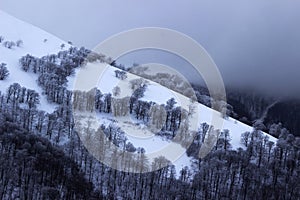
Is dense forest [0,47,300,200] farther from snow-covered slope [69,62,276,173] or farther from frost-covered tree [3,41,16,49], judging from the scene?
frost-covered tree [3,41,16,49]

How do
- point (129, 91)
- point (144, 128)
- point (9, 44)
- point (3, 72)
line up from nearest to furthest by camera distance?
point (144, 128)
point (3, 72)
point (129, 91)
point (9, 44)

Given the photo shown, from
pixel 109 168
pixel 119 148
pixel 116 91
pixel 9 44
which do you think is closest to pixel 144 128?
pixel 119 148

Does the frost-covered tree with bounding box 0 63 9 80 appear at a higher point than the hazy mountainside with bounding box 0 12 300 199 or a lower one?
higher

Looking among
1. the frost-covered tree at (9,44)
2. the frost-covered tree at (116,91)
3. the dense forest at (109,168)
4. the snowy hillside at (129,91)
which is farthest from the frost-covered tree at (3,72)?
the frost-covered tree at (116,91)

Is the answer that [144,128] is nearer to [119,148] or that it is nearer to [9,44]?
[119,148]

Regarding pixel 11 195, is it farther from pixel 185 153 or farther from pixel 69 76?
pixel 69 76

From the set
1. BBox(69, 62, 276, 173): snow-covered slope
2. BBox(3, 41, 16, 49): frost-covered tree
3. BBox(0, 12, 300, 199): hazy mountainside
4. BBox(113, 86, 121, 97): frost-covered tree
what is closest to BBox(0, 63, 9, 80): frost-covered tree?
BBox(0, 12, 300, 199): hazy mountainside

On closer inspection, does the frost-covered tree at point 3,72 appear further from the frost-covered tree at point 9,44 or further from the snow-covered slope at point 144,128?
the frost-covered tree at point 9,44
